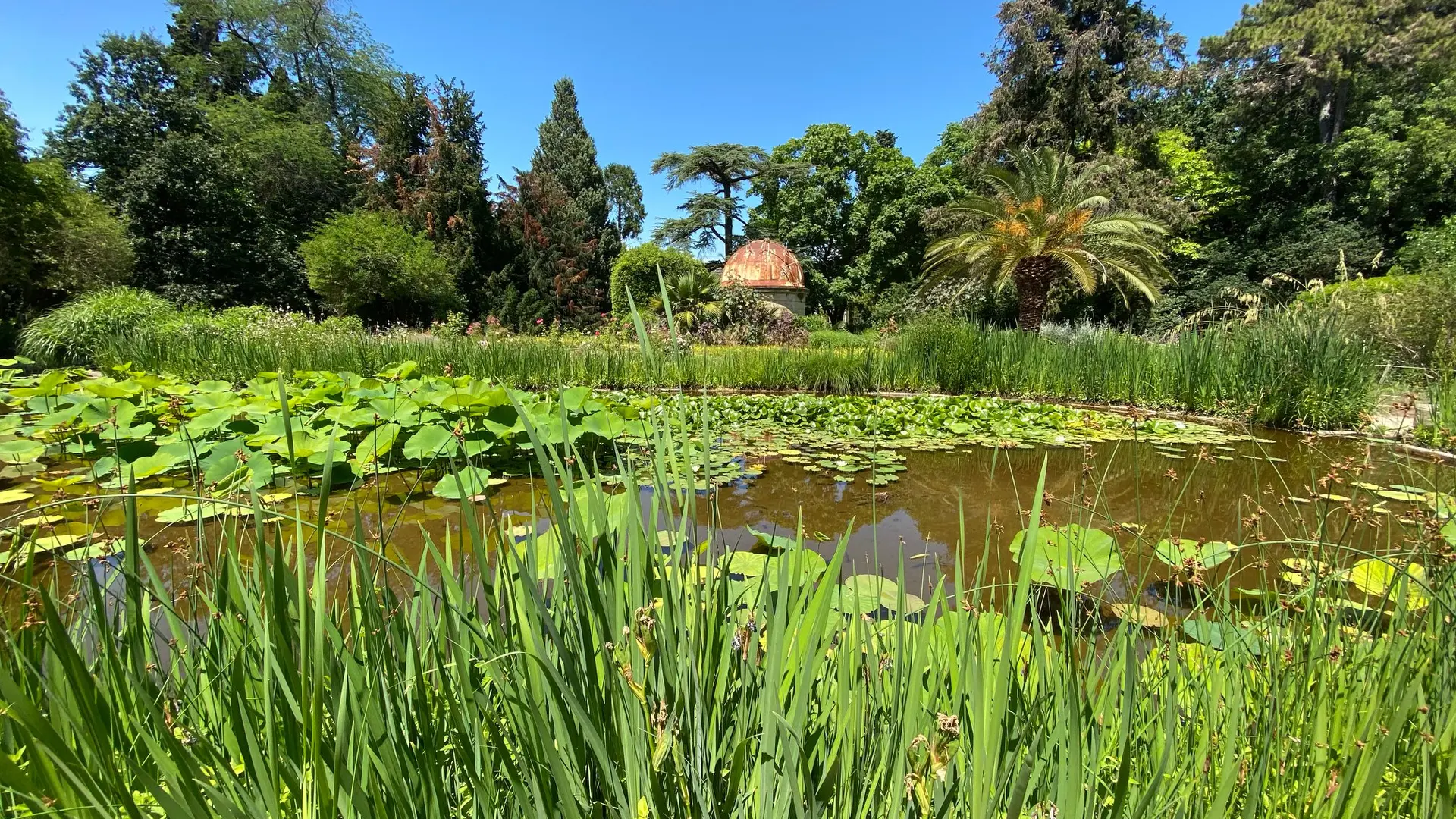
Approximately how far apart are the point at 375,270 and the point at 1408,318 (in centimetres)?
2025

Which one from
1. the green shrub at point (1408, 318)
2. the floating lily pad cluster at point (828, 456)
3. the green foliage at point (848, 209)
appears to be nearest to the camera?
the floating lily pad cluster at point (828, 456)

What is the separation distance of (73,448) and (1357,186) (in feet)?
86.1

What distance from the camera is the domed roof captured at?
1917 centimetres

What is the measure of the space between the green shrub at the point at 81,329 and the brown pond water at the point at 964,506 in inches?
329

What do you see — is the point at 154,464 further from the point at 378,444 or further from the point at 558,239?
the point at 558,239

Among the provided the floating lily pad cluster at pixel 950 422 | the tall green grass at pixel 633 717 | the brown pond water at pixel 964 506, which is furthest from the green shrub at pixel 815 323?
the tall green grass at pixel 633 717

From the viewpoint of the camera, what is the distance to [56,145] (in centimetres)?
1906

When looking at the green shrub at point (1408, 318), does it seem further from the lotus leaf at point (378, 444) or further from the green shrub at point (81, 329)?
the green shrub at point (81, 329)

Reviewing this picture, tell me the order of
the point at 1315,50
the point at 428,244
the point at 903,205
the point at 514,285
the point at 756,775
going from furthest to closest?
the point at 903,205
the point at 514,285
the point at 428,244
the point at 1315,50
the point at 756,775

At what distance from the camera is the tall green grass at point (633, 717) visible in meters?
0.59

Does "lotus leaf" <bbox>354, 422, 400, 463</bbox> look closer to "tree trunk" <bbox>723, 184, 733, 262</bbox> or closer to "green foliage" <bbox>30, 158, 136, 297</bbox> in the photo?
"green foliage" <bbox>30, 158, 136, 297</bbox>

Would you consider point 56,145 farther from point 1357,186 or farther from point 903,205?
point 1357,186

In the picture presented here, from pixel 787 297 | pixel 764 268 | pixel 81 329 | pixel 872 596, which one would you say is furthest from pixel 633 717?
pixel 764 268

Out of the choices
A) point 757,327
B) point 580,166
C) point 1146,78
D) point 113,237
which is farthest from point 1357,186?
point 113,237
